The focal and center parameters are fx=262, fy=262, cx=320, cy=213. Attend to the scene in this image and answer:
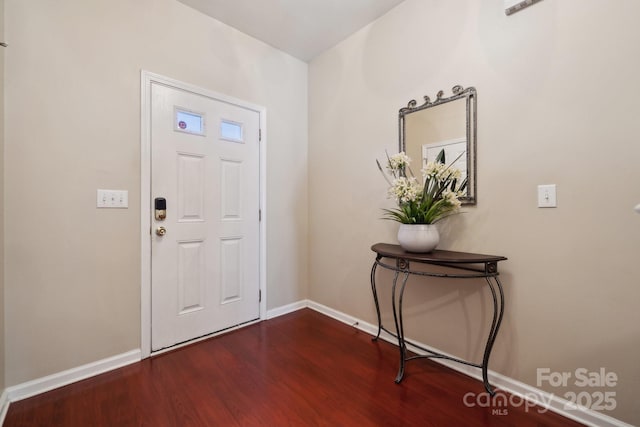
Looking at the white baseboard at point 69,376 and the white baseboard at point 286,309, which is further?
the white baseboard at point 286,309

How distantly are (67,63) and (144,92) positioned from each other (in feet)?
1.31

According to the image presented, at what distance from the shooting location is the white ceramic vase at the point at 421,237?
5.50ft

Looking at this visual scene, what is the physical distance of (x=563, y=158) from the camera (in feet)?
A: 4.53

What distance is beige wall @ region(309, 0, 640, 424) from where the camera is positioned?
4.07 feet

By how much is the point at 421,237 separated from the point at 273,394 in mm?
1301

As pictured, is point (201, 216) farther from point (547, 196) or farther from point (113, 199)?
point (547, 196)

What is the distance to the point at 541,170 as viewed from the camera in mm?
1450

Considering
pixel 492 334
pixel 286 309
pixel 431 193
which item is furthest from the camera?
pixel 286 309

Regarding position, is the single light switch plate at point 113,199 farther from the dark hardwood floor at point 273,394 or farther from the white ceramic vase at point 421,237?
the white ceramic vase at point 421,237

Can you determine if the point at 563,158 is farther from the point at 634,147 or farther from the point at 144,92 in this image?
the point at 144,92

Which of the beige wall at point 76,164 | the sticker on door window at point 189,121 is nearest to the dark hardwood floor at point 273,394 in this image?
the beige wall at point 76,164

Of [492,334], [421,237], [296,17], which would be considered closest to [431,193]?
[421,237]

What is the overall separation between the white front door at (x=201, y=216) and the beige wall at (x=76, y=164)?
0.15 metres

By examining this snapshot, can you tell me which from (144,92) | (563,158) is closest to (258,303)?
(144,92)
